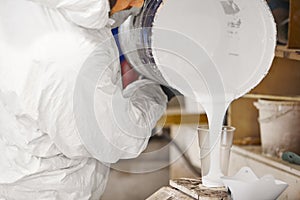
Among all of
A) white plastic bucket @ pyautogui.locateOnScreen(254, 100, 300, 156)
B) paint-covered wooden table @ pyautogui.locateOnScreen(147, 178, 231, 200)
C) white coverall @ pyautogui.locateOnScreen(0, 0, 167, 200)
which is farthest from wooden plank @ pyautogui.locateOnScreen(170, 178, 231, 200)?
white plastic bucket @ pyautogui.locateOnScreen(254, 100, 300, 156)

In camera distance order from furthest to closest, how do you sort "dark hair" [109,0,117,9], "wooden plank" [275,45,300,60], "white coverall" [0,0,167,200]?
"wooden plank" [275,45,300,60]
"dark hair" [109,0,117,9]
"white coverall" [0,0,167,200]

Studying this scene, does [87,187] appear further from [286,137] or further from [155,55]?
[286,137]

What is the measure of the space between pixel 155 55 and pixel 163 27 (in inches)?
3.5

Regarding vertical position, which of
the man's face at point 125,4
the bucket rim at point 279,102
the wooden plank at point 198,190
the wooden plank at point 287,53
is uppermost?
the man's face at point 125,4

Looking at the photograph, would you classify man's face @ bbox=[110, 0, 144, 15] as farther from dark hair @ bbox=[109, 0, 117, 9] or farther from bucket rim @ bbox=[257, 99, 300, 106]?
bucket rim @ bbox=[257, 99, 300, 106]

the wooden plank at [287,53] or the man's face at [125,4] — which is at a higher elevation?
the man's face at [125,4]

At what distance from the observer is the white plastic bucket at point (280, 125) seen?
1.62 m

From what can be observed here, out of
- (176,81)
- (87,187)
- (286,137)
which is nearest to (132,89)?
(176,81)

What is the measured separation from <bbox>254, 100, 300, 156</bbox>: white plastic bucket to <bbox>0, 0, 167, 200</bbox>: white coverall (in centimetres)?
45

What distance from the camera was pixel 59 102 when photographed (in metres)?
1.27

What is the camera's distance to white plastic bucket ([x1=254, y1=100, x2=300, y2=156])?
63.8 inches

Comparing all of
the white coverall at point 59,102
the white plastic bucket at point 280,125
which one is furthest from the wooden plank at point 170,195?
the white plastic bucket at point 280,125

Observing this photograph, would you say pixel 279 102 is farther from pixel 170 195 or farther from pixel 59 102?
pixel 59 102

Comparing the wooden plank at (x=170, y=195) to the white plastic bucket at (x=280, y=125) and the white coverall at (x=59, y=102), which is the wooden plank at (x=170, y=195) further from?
the white plastic bucket at (x=280, y=125)
